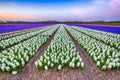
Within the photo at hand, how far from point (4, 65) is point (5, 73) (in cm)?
28

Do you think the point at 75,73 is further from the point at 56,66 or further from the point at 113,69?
the point at 113,69

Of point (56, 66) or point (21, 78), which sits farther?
point (56, 66)

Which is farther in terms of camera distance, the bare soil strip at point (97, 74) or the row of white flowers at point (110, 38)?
the row of white flowers at point (110, 38)

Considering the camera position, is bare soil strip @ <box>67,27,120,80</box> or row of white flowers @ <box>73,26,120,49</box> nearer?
bare soil strip @ <box>67,27,120,80</box>

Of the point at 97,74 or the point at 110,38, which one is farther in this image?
the point at 110,38

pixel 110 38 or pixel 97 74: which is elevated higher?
pixel 97 74

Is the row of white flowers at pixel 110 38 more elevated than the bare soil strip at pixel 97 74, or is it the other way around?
the bare soil strip at pixel 97 74

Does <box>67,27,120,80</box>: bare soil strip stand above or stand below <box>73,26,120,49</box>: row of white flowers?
above

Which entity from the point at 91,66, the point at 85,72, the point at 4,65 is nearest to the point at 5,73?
the point at 4,65

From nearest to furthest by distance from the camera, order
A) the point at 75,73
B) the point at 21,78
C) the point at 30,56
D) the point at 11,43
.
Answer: the point at 21,78 < the point at 75,73 < the point at 30,56 < the point at 11,43

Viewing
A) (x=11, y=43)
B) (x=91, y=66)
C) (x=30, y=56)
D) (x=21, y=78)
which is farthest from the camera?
(x=11, y=43)

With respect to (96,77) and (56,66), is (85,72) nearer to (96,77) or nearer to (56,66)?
(96,77)

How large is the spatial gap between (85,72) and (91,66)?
75 centimetres

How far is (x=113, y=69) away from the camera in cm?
606
